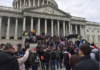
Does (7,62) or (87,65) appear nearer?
(87,65)

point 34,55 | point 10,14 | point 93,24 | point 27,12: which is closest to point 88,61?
point 34,55

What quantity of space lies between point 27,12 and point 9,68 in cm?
3181

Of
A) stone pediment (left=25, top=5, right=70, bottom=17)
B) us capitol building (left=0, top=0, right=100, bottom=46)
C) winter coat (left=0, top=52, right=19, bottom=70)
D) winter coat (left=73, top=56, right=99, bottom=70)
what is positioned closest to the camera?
winter coat (left=73, top=56, right=99, bottom=70)

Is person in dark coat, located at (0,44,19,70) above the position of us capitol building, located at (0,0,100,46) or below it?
below

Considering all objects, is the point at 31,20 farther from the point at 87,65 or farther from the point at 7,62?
the point at 87,65

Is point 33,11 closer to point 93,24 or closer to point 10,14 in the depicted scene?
point 10,14

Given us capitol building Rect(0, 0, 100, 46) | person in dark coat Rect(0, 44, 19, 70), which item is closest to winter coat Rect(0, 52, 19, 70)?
person in dark coat Rect(0, 44, 19, 70)

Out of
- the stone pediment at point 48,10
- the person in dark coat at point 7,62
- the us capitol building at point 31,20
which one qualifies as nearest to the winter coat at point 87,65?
the person in dark coat at point 7,62

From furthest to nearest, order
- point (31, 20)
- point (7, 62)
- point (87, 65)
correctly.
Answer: point (31, 20) < point (7, 62) < point (87, 65)

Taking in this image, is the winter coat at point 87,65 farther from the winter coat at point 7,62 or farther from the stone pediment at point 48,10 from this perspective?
the stone pediment at point 48,10

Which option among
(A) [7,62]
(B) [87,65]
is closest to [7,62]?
(A) [7,62]

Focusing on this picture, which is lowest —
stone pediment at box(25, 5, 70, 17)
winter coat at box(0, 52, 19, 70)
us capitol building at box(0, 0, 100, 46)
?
winter coat at box(0, 52, 19, 70)

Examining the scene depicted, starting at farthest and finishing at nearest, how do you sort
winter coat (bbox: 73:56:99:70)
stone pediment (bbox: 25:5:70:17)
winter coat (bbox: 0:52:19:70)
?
stone pediment (bbox: 25:5:70:17) < winter coat (bbox: 0:52:19:70) < winter coat (bbox: 73:56:99:70)

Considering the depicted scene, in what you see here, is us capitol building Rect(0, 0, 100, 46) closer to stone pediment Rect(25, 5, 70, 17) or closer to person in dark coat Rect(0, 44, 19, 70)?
stone pediment Rect(25, 5, 70, 17)
